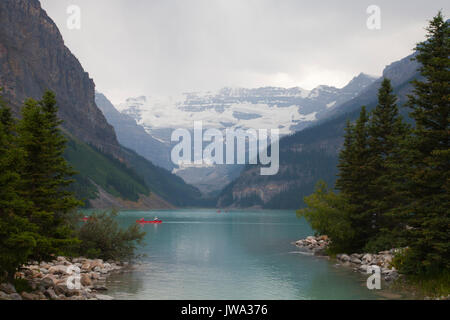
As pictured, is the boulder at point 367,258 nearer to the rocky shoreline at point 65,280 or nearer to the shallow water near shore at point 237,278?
the shallow water near shore at point 237,278

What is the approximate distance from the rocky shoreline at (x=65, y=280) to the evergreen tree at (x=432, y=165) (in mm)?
22529

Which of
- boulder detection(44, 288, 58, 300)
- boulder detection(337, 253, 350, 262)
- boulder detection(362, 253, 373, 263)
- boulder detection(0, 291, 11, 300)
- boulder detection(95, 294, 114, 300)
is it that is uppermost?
boulder detection(0, 291, 11, 300)

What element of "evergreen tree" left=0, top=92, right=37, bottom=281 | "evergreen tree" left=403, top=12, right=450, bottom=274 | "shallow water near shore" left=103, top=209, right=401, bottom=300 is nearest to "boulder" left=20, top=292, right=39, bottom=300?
"evergreen tree" left=0, top=92, right=37, bottom=281

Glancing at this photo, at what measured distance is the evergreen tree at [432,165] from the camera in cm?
2906

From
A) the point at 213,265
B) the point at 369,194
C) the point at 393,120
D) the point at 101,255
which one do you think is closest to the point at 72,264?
the point at 101,255

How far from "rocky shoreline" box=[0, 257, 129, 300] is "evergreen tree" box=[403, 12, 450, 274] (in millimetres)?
22529

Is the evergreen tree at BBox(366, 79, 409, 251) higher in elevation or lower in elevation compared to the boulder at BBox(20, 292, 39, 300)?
higher

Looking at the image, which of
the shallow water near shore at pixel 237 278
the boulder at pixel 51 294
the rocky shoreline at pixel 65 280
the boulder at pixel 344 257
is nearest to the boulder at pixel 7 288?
the rocky shoreline at pixel 65 280

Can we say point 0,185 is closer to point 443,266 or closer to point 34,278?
point 34,278

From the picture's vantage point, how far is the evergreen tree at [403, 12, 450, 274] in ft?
95.3

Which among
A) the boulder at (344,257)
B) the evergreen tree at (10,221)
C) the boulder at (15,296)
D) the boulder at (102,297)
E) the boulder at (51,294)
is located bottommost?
the boulder at (344,257)

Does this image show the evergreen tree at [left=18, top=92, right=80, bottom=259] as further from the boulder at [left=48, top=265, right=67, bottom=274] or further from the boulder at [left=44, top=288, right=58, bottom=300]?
the boulder at [left=48, top=265, right=67, bottom=274]

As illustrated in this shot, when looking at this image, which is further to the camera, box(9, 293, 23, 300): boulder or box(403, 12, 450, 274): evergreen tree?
box(403, 12, 450, 274): evergreen tree

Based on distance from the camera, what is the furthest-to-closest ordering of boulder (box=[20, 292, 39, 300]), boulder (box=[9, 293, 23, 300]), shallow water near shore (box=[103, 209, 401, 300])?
shallow water near shore (box=[103, 209, 401, 300]) < boulder (box=[20, 292, 39, 300]) < boulder (box=[9, 293, 23, 300])
